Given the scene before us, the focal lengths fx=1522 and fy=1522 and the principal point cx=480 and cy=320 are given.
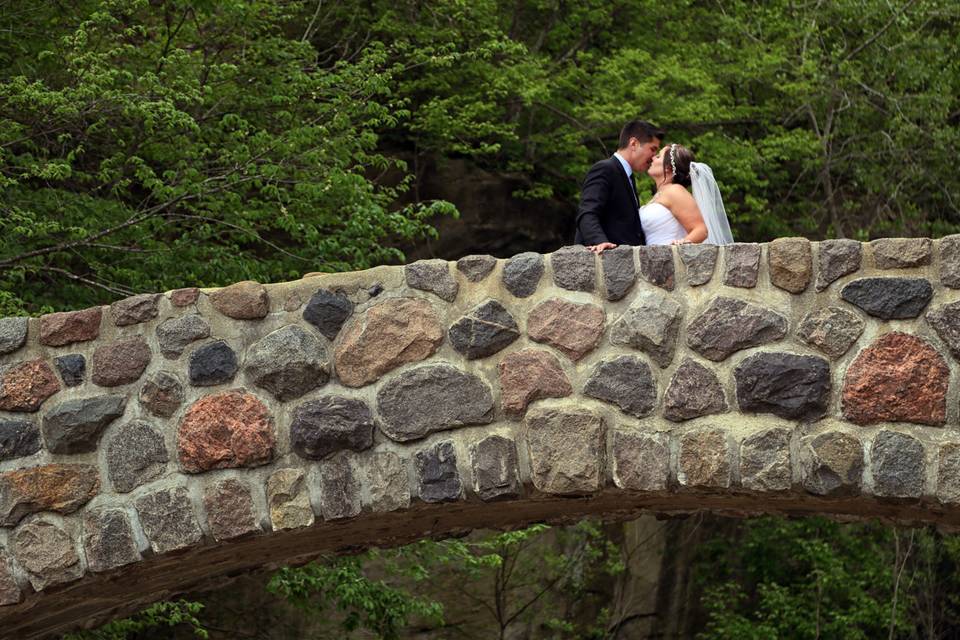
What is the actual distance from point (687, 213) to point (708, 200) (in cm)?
33

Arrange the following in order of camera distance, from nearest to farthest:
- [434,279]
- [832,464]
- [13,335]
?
[832,464], [434,279], [13,335]

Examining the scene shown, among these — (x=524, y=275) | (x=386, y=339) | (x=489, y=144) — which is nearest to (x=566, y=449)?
(x=524, y=275)

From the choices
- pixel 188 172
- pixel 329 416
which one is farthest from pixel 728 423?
pixel 188 172

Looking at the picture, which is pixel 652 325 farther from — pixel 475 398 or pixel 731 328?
pixel 475 398

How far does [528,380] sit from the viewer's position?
511cm

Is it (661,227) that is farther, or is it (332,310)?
(661,227)

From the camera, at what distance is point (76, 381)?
552 cm

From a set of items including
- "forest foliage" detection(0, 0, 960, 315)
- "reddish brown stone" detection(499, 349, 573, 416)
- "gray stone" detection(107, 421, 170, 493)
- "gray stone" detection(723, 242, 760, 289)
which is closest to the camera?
"gray stone" detection(723, 242, 760, 289)

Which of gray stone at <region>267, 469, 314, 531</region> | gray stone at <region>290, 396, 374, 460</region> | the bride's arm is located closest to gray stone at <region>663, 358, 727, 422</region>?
the bride's arm

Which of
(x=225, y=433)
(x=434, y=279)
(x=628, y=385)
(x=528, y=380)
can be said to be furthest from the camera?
(x=225, y=433)

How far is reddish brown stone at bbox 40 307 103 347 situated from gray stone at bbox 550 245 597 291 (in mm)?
1699

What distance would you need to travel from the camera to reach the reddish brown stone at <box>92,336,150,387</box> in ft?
17.8

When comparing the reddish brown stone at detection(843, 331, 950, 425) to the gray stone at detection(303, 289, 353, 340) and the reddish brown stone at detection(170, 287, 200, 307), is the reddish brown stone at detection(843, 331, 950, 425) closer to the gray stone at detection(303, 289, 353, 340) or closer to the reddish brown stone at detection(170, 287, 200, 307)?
the gray stone at detection(303, 289, 353, 340)

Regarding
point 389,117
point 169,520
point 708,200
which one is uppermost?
point 389,117
